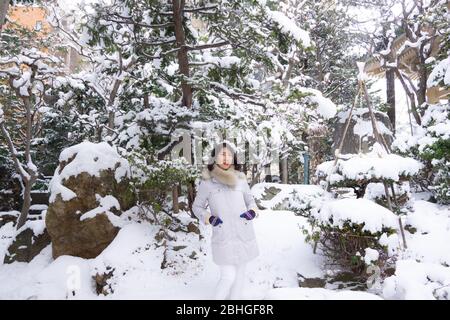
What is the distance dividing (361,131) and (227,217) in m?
10.7

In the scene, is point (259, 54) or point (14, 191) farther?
point (14, 191)

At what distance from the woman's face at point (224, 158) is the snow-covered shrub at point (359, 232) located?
1.92 m

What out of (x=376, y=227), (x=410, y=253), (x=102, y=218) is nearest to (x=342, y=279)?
(x=376, y=227)

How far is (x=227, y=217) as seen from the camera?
12.7ft

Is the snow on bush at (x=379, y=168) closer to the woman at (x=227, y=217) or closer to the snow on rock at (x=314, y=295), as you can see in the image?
the woman at (x=227, y=217)

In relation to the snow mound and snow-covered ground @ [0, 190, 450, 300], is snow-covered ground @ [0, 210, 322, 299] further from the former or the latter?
the snow mound

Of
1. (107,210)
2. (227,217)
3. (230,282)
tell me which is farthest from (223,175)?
(107,210)

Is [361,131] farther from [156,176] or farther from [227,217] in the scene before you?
[227,217]

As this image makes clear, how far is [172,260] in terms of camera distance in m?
5.73
